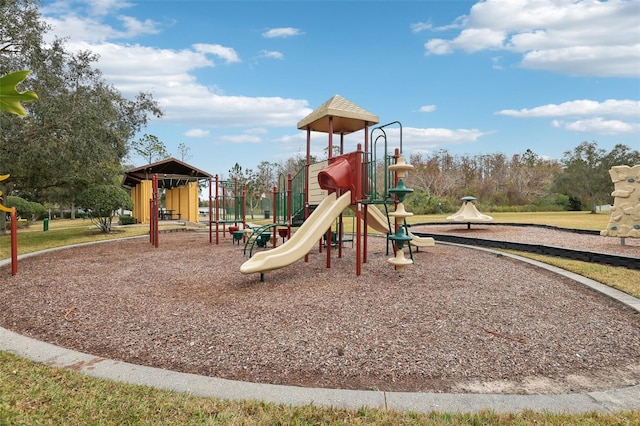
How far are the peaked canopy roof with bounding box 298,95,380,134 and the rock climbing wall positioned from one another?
681 centimetres

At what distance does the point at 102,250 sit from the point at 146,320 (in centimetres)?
766

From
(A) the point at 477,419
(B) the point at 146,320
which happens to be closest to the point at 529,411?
(A) the point at 477,419

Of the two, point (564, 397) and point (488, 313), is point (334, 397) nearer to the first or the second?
point (564, 397)

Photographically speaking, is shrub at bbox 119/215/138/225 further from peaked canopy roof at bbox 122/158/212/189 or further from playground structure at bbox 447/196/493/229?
playground structure at bbox 447/196/493/229

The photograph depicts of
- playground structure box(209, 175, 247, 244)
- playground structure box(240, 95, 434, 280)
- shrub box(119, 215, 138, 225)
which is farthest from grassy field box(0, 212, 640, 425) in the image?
shrub box(119, 215, 138, 225)

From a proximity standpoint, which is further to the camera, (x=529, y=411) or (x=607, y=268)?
(x=607, y=268)

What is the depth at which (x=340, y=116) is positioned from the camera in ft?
26.6

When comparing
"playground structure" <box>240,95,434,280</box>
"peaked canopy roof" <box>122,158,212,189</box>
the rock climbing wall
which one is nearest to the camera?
"playground structure" <box>240,95,434,280</box>

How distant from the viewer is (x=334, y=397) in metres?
2.61

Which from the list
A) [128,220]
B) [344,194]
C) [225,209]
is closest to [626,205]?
[344,194]

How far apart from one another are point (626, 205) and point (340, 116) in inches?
307

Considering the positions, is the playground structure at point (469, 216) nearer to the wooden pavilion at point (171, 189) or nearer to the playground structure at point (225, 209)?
the playground structure at point (225, 209)

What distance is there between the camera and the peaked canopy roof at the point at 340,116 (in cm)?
807

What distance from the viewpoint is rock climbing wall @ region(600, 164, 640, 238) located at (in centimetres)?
978
